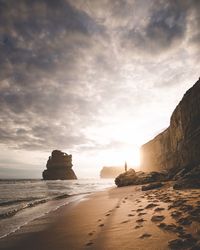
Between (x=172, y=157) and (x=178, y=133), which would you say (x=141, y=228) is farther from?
(x=172, y=157)

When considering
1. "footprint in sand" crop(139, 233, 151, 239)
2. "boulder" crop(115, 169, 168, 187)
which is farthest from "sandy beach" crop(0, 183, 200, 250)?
"boulder" crop(115, 169, 168, 187)

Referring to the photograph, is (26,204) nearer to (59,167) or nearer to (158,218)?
(158,218)

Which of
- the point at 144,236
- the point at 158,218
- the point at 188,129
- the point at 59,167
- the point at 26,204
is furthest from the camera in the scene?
the point at 59,167

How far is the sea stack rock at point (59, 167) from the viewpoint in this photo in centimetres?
13100

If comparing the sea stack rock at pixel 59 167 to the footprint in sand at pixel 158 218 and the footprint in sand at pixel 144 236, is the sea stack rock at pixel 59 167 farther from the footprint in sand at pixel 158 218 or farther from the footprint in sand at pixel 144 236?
the footprint in sand at pixel 144 236

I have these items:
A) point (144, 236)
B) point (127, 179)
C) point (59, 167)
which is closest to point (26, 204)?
point (144, 236)

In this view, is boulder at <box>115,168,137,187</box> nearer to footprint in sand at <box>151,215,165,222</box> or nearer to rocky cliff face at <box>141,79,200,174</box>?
rocky cliff face at <box>141,79,200,174</box>

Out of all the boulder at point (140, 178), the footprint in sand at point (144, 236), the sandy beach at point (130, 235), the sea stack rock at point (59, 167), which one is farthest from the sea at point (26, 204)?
the sea stack rock at point (59, 167)

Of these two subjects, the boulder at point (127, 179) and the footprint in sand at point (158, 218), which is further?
the boulder at point (127, 179)

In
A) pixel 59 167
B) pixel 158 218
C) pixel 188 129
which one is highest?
pixel 59 167

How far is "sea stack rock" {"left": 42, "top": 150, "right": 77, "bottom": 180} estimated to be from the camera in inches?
5157

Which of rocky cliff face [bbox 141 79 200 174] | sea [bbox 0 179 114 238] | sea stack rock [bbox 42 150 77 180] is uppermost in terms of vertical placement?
sea stack rock [bbox 42 150 77 180]

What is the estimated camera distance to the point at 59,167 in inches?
5236

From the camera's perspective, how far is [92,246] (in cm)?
461
